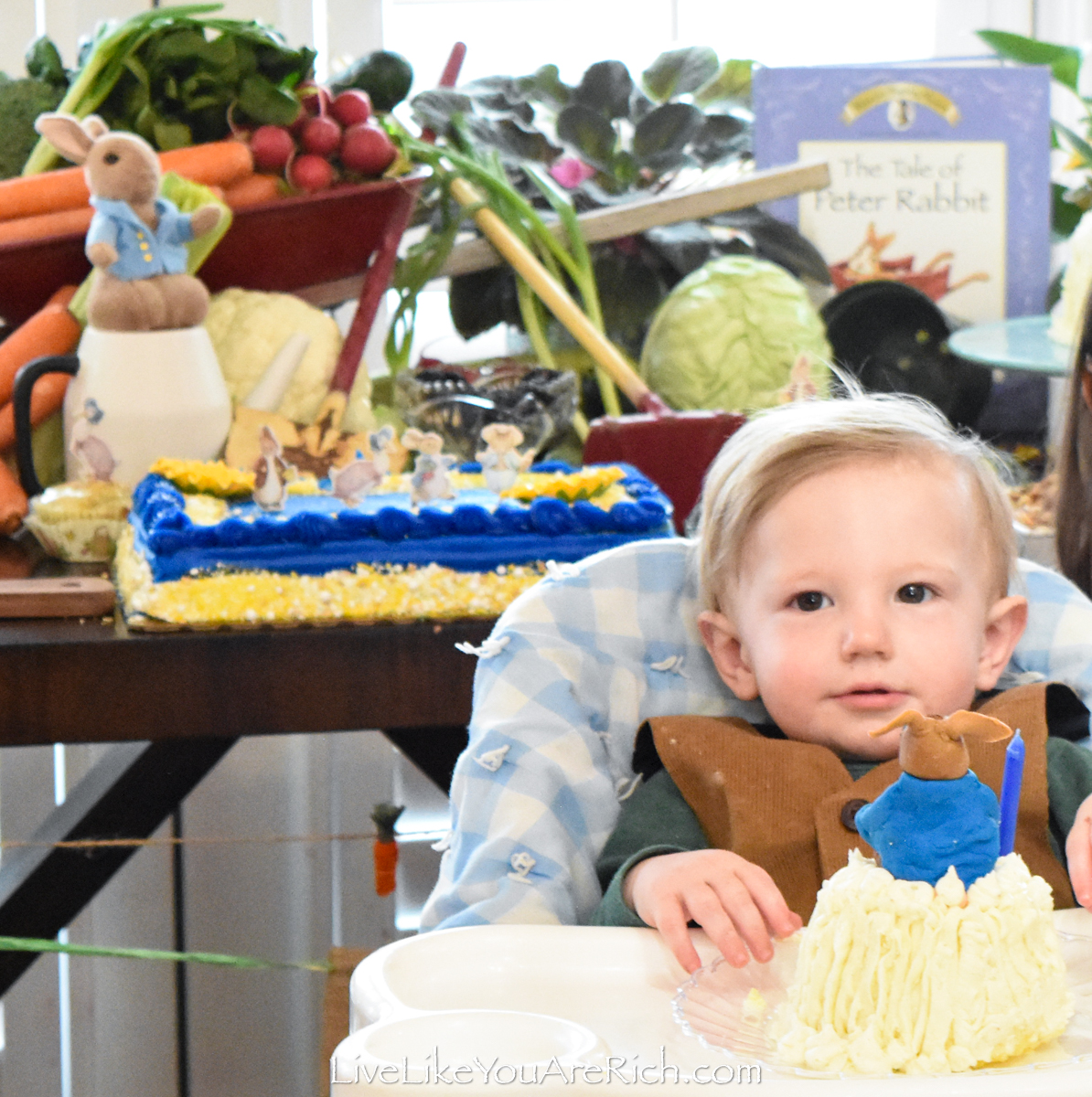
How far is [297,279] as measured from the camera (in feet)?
4.60

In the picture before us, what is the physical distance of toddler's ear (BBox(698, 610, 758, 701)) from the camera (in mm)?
756

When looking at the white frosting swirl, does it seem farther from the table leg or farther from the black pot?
the black pot

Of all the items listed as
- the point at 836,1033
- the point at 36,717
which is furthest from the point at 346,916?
the point at 836,1033

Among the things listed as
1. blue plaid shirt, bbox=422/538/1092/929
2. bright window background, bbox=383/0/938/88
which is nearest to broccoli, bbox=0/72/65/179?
bright window background, bbox=383/0/938/88

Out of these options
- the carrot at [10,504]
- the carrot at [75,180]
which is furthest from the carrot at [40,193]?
the carrot at [10,504]

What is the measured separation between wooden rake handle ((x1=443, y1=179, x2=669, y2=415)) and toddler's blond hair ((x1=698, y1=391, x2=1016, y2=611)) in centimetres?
54

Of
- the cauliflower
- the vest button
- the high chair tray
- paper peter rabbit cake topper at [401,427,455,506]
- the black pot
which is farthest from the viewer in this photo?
the black pot

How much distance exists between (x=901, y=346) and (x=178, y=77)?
77 centimetres

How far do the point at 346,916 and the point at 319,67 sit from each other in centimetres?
102

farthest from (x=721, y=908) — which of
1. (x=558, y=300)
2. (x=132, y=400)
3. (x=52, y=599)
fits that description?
(x=558, y=300)

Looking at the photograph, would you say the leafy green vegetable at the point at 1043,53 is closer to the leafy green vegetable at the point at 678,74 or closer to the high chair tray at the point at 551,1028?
the leafy green vegetable at the point at 678,74

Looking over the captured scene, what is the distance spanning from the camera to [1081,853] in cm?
61

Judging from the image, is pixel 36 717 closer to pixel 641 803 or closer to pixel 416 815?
pixel 641 803

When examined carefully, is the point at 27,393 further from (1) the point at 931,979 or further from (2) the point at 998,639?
(1) the point at 931,979
